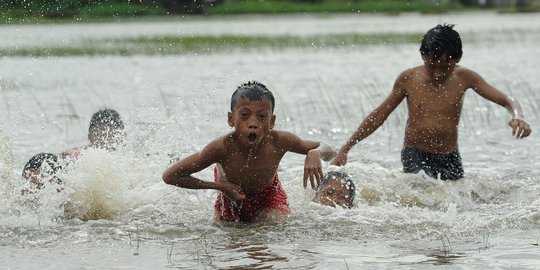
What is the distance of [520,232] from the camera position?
6820mm

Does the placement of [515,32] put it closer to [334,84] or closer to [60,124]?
[334,84]

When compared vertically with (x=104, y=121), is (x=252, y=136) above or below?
below

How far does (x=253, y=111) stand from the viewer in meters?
6.84

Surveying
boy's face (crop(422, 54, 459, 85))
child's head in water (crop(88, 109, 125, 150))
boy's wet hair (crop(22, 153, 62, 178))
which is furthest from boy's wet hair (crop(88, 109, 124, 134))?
boy's face (crop(422, 54, 459, 85))

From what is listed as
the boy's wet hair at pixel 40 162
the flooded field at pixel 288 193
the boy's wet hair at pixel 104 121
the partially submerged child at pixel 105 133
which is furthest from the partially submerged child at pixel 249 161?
the boy's wet hair at pixel 104 121

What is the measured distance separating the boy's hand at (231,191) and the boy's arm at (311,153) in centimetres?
46

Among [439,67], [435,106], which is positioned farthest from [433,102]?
[439,67]

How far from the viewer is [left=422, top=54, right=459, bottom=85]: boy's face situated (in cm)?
862

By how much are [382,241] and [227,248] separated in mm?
941

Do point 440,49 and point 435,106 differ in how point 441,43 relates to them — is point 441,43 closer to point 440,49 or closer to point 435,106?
point 440,49

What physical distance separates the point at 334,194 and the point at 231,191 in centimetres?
110

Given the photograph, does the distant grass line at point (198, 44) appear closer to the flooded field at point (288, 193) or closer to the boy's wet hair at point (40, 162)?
the flooded field at point (288, 193)

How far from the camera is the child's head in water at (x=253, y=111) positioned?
684cm

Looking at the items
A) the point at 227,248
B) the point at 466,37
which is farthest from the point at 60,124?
the point at 466,37
